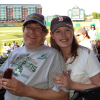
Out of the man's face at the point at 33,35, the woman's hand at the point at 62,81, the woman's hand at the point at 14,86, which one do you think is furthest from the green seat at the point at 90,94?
the man's face at the point at 33,35

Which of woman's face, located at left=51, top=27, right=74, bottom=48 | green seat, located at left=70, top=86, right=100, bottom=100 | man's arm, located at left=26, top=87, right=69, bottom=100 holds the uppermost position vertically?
woman's face, located at left=51, top=27, right=74, bottom=48

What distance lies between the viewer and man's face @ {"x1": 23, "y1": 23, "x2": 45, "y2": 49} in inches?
60.1

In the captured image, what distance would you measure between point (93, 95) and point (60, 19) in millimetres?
801

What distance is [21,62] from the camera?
146 centimetres

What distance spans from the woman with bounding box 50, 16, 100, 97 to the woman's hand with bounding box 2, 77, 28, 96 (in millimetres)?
285

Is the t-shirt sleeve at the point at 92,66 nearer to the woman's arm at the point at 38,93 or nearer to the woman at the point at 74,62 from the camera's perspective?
the woman at the point at 74,62

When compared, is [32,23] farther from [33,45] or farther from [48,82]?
[48,82]

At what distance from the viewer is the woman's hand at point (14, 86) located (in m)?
1.16

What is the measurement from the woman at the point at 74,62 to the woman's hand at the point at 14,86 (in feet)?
0.93

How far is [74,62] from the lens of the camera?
56.3 inches

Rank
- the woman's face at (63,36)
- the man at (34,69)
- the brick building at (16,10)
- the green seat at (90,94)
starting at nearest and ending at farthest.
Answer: the green seat at (90,94) < the man at (34,69) < the woman's face at (63,36) < the brick building at (16,10)

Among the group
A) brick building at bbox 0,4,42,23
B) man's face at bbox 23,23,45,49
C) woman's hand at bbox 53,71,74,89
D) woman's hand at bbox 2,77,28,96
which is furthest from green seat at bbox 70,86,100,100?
brick building at bbox 0,4,42,23

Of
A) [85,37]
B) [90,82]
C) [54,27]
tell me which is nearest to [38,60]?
[54,27]

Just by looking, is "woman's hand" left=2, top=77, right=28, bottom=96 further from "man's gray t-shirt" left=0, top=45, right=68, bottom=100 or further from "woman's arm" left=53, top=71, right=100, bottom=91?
"woman's arm" left=53, top=71, right=100, bottom=91
